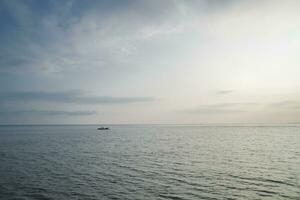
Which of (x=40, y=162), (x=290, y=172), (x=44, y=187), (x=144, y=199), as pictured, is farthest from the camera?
(x=40, y=162)

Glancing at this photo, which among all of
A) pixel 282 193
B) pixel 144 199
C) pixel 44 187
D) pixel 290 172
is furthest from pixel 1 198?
pixel 290 172

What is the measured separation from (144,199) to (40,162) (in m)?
32.9

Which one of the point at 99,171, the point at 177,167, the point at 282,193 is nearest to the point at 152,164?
the point at 177,167

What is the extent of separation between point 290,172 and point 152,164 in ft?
75.2

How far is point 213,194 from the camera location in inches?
1112

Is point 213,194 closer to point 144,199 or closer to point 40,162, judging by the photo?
point 144,199

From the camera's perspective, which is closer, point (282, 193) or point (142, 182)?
point (282, 193)

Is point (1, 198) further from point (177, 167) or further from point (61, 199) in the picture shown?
point (177, 167)

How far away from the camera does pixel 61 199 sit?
2698 centimetres

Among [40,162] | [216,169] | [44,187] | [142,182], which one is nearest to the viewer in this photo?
[44,187]

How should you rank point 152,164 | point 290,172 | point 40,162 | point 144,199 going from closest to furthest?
point 144,199
point 290,172
point 152,164
point 40,162

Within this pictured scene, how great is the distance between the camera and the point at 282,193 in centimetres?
2833

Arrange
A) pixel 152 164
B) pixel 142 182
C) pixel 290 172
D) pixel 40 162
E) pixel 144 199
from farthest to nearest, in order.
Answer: pixel 40 162, pixel 152 164, pixel 290 172, pixel 142 182, pixel 144 199

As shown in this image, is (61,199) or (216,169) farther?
(216,169)
